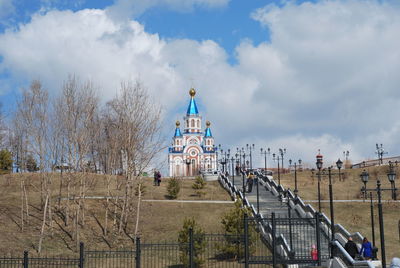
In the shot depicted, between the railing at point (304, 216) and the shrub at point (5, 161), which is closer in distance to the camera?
the railing at point (304, 216)

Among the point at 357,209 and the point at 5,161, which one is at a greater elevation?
the point at 5,161

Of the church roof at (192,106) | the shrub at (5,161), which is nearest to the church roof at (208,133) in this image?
the church roof at (192,106)

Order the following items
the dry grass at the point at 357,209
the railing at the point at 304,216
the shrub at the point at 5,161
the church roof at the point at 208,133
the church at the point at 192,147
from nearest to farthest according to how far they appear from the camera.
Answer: the railing at the point at 304,216 < the dry grass at the point at 357,209 < the shrub at the point at 5,161 < the church at the point at 192,147 < the church roof at the point at 208,133

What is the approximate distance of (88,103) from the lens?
30750mm

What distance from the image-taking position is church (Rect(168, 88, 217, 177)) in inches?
3765

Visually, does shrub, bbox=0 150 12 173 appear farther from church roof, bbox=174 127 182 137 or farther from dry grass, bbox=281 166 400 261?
church roof, bbox=174 127 182 137

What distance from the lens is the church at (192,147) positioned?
9562 cm

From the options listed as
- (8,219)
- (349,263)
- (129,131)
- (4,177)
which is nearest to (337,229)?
(349,263)

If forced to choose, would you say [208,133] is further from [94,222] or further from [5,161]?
[94,222]

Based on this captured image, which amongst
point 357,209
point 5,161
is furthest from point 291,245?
point 5,161

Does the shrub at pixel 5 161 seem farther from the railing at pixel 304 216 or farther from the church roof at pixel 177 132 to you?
the church roof at pixel 177 132

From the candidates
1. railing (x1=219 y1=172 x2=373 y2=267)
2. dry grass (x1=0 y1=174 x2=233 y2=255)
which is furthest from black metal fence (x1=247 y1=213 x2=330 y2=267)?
dry grass (x1=0 y1=174 x2=233 y2=255)

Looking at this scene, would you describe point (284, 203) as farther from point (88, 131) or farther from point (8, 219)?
point (8, 219)

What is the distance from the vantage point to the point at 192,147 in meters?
96.4
